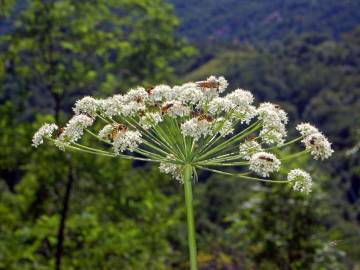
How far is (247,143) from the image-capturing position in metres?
4.39

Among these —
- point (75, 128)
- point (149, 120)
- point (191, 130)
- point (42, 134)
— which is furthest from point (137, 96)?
point (42, 134)

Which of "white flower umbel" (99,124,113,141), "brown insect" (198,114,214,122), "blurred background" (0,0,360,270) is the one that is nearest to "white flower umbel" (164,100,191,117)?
"brown insect" (198,114,214,122)

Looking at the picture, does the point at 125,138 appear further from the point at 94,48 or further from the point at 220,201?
the point at 220,201

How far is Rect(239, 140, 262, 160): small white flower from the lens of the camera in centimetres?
414

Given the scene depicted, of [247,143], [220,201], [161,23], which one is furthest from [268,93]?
[247,143]

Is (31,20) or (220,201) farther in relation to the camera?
(220,201)

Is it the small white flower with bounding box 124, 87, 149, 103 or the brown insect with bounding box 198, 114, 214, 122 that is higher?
the small white flower with bounding box 124, 87, 149, 103

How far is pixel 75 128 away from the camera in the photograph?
425 cm

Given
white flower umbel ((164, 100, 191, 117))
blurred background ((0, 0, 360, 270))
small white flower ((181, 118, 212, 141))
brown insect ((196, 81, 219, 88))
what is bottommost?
small white flower ((181, 118, 212, 141))

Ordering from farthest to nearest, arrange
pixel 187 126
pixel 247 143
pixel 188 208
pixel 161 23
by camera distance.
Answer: pixel 161 23
pixel 247 143
pixel 187 126
pixel 188 208

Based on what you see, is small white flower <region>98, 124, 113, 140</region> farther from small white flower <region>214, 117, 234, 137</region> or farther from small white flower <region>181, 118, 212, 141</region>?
small white flower <region>214, 117, 234, 137</region>

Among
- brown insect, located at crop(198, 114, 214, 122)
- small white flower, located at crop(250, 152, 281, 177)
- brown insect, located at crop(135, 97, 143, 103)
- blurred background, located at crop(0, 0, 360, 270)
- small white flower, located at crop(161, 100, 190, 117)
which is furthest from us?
blurred background, located at crop(0, 0, 360, 270)

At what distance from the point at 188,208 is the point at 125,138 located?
0.83 m

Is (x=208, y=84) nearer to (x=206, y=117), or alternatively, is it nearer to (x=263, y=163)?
(x=206, y=117)
